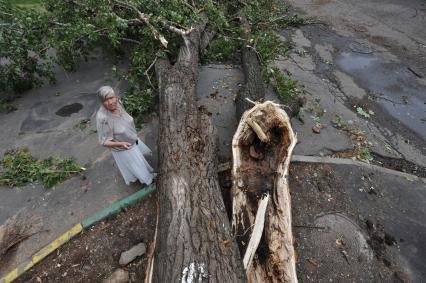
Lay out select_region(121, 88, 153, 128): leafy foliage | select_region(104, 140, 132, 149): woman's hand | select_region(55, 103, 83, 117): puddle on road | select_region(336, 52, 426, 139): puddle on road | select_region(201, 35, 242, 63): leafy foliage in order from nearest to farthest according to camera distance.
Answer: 1. select_region(104, 140, 132, 149): woman's hand
2. select_region(121, 88, 153, 128): leafy foliage
3. select_region(336, 52, 426, 139): puddle on road
4. select_region(55, 103, 83, 117): puddle on road
5. select_region(201, 35, 242, 63): leafy foliage

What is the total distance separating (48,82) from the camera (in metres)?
6.79

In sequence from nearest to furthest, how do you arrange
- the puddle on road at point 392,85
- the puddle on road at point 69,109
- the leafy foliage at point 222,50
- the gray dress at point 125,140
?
the gray dress at point 125,140
the puddle on road at point 392,85
the puddle on road at point 69,109
the leafy foliage at point 222,50

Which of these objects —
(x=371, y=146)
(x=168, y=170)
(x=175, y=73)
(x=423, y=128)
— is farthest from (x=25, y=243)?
(x=423, y=128)

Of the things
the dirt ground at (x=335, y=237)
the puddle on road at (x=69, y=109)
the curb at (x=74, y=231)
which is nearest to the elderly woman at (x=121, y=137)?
the curb at (x=74, y=231)

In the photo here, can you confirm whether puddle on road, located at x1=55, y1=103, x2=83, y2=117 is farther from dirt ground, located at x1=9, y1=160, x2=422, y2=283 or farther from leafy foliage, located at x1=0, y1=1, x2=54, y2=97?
dirt ground, located at x1=9, y1=160, x2=422, y2=283

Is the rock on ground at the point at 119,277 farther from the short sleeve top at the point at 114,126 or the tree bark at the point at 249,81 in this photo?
the tree bark at the point at 249,81

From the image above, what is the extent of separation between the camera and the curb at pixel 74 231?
339 centimetres

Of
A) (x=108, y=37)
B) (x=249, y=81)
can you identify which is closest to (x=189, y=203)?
(x=249, y=81)

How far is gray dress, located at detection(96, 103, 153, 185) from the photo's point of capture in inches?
Answer: 135

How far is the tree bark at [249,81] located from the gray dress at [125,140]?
171cm

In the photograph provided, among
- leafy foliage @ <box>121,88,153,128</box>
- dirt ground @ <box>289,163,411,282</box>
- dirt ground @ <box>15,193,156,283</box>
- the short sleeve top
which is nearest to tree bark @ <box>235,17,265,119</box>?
dirt ground @ <box>289,163,411,282</box>

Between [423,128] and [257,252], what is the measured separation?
164 inches

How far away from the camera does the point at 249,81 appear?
5426 mm

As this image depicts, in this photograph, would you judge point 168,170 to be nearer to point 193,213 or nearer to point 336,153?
point 193,213
